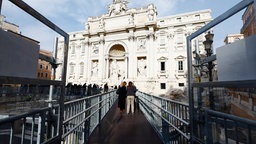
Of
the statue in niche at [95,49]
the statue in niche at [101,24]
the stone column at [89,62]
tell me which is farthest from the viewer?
the statue in niche at [95,49]

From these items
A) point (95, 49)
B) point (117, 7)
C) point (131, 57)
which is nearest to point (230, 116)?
point (131, 57)

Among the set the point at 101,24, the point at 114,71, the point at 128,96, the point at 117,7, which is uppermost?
the point at 117,7

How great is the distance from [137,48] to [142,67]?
3.70 meters

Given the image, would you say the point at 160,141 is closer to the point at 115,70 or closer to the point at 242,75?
the point at 242,75

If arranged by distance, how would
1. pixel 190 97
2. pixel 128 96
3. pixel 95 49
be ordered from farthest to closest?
pixel 95 49
pixel 128 96
pixel 190 97

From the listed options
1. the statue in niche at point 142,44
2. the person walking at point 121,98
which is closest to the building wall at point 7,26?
the person walking at point 121,98

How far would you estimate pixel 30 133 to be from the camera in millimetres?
1445

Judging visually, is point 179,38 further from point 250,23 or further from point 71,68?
point 250,23

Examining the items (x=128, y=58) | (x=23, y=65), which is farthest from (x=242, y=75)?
(x=128, y=58)

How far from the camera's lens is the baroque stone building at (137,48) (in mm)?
23141

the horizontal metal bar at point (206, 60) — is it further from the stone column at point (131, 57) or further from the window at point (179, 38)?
the window at point (179, 38)

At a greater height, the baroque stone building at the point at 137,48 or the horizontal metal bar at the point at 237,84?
the baroque stone building at the point at 137,48

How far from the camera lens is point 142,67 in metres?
24.6

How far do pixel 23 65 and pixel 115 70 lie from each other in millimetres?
25139
